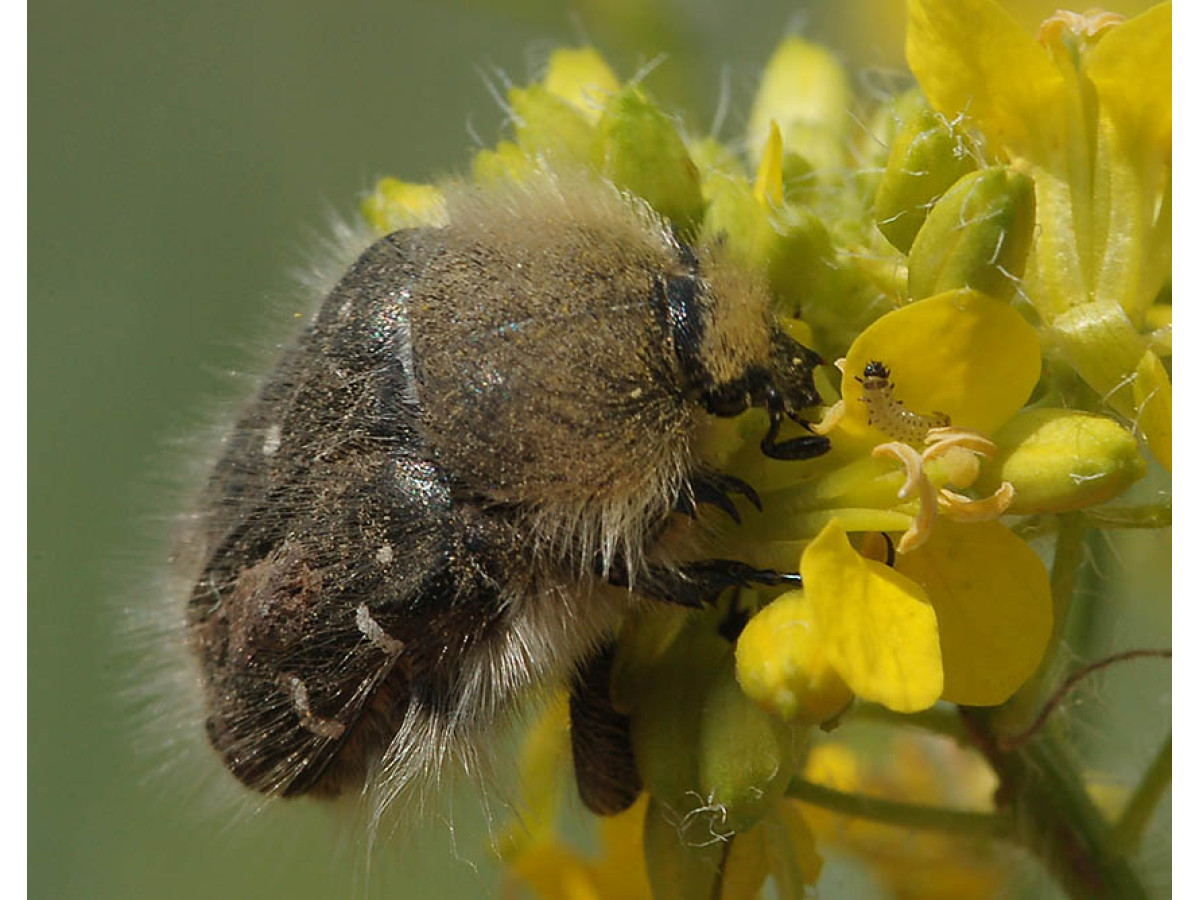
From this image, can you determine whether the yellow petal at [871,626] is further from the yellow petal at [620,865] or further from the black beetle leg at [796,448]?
the yellow petal at [620,865]

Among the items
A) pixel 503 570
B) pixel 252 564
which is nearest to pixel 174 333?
pixel 252 564

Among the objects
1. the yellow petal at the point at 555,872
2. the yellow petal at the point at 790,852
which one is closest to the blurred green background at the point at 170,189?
the yellow petal at the point at 555,872

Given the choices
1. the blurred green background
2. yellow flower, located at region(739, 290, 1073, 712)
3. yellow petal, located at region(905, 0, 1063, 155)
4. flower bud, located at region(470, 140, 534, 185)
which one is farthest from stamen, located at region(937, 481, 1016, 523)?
the blurred green background

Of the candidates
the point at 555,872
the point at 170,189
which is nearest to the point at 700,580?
the point at 555,872

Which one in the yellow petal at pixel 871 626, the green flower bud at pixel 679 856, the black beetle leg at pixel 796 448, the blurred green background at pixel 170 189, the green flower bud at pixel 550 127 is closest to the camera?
the yellow petal at pixel 871 626

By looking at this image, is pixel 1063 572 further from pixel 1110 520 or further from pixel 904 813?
pixel 904 813

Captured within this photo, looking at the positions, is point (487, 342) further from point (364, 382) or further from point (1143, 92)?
point (1143, 92)
